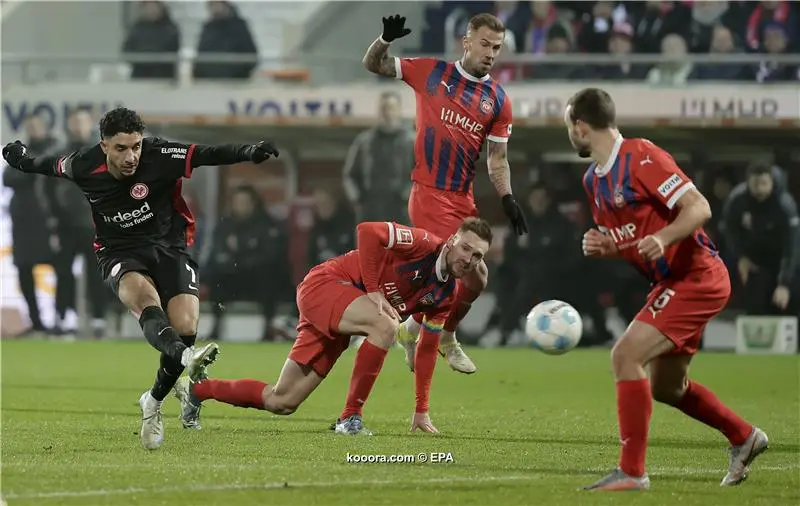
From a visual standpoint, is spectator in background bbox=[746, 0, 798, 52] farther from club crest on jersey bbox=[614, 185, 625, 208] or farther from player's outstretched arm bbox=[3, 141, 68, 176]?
club crest on jersey bbox=[614, 185, 625, 208]

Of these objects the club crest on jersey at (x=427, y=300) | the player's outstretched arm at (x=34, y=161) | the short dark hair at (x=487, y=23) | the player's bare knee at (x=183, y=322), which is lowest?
the player's bare knee at (x=183, y=322)

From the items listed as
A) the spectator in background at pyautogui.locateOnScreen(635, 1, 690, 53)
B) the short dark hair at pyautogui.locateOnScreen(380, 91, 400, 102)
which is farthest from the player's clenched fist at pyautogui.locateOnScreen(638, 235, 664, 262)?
the spectator in background at pyautogui.locateOnScreen(635, 1, 690, 53)

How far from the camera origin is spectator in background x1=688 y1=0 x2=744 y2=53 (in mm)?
19000

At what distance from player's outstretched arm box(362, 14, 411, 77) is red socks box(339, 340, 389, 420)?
2.15 m

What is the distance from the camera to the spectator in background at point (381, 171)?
58.5 feet

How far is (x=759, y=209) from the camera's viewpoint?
1775 cm

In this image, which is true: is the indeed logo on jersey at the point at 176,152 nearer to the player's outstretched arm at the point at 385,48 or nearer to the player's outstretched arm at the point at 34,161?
the player's outstretched arm at the point at 34,161

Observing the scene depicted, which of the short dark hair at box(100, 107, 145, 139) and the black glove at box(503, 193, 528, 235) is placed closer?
the short dark hair at box(100, 107, 145, 139)

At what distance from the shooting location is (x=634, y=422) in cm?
667

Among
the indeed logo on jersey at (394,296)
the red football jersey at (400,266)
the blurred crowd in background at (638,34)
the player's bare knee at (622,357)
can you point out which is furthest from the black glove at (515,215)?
the blurred crowd in background at (638,34)

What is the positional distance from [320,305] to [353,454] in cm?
115

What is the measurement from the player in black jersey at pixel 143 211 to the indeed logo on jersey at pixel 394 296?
120 cm

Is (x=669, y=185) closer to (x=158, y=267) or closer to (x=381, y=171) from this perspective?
(x=158, y=267)

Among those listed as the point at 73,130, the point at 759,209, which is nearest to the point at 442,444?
the point at 759,209
